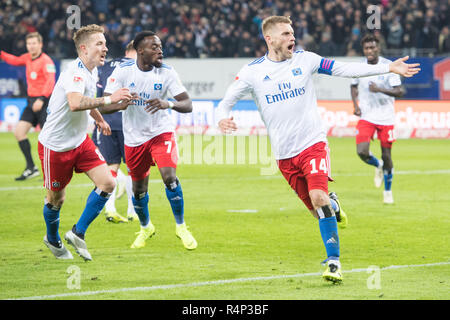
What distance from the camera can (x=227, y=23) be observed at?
32.7m

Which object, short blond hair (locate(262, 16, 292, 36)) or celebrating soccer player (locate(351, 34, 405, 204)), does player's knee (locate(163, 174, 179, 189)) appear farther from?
celebrating soccer player (locate(351, 34, 405, 204))

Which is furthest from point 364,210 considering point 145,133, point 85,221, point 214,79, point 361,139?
point 214,79

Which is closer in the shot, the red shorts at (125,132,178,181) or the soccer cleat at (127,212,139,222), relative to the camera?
the red shorts at (125,132,178,181)

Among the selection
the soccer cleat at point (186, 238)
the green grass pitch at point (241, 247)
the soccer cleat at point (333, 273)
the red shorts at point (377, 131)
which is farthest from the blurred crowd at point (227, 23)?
the soccer cleat at point (333, 273)

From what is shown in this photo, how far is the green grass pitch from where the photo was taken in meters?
7.21

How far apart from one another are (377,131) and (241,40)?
1777 cm

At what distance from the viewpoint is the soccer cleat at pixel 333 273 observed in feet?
23.9

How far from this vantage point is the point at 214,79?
3111cm

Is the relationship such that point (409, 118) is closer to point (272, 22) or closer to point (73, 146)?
point (272, 22)

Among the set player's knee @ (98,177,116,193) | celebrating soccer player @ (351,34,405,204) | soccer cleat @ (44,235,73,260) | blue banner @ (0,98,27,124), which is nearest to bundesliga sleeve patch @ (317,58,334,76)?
player's knee @ (98,177,116,193)

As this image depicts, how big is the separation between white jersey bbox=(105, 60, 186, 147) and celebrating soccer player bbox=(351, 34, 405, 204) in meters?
4.88
